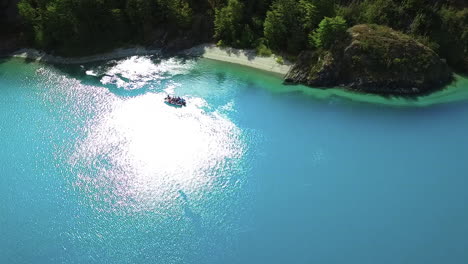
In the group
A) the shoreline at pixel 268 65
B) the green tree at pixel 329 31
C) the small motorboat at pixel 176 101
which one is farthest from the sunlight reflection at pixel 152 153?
the green tree at pixel 329 31

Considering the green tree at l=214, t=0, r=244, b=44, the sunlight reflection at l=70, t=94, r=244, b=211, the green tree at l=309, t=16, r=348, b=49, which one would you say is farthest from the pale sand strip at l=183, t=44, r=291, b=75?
the sunlight reflection at l=70, t=94, r=244, b=211

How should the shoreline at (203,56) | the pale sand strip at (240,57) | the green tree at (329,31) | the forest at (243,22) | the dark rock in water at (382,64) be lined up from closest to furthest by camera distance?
the dark rock in water at (382,64), the green tree at (329,31), the forest at (243,22), the pale sand strip at (240,57), the shoreline at (203,56)

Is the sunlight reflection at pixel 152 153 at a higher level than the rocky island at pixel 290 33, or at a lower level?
lower

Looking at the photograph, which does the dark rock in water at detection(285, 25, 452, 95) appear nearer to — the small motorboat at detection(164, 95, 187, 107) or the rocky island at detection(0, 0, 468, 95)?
the rocky island at detection(0, 0, 468, 95)

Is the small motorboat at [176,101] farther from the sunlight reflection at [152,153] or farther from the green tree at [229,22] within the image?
the green tree at [229,22]

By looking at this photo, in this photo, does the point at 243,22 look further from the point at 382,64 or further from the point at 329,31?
the point at 382,64

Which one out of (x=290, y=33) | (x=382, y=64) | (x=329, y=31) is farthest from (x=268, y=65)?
(x=382, y=64)

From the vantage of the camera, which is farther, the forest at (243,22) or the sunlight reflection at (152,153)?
the forest at (243,22)
